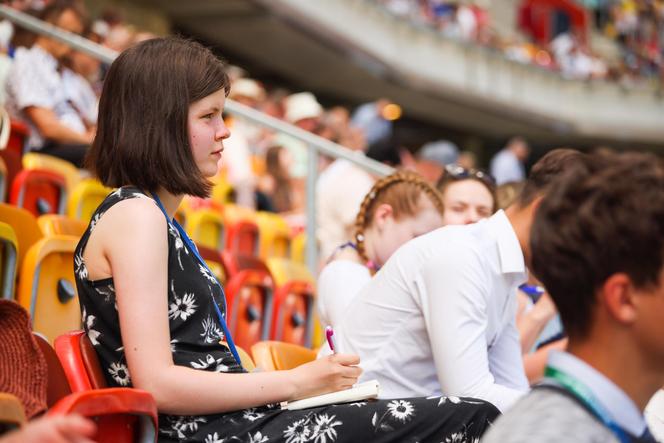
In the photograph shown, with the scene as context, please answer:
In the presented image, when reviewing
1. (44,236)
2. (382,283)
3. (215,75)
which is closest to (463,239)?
(382,283)

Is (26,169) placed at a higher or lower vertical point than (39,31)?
lower

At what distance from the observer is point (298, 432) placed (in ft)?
5.75

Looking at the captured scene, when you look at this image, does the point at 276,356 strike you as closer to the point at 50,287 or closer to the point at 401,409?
the point at 401,409

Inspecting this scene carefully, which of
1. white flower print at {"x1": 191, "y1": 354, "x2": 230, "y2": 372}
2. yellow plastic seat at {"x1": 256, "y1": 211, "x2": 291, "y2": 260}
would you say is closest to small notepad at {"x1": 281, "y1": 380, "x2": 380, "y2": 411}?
white flower print at {"x1": 191, "y1": 354, "x2": 230, "y2": 372}

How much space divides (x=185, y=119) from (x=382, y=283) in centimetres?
64

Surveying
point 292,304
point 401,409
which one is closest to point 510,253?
point 401,409

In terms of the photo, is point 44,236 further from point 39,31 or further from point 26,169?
point 39,31

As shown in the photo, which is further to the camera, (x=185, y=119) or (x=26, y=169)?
(x=26, y=169)

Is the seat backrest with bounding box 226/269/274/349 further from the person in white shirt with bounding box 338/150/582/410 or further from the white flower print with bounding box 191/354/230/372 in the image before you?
the white flower print with bounding box 191/354/230/372

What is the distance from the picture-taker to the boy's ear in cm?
123

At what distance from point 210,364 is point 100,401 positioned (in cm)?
39

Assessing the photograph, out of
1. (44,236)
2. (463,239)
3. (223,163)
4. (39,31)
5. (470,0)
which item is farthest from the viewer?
(470,0)

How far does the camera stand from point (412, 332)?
2.23m

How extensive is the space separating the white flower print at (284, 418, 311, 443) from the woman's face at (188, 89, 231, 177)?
1.80 feet
